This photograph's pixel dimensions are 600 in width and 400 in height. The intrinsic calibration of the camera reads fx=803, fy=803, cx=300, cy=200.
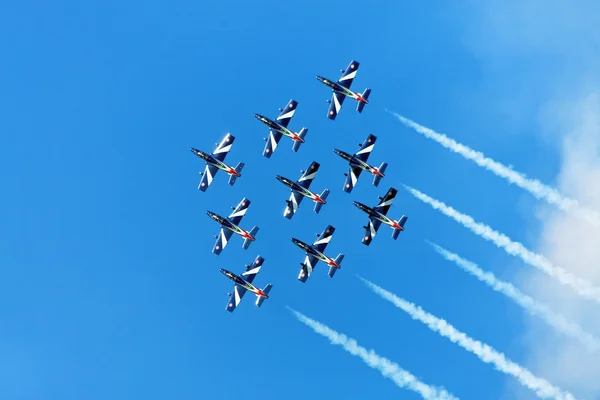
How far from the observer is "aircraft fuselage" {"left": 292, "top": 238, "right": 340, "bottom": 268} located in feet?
396

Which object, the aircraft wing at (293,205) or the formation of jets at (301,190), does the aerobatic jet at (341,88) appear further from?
the aircraft wing at (293,205)

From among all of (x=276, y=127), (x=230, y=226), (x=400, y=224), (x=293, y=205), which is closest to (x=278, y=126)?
(x=276, y=127)

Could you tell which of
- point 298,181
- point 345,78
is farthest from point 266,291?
point 345,78

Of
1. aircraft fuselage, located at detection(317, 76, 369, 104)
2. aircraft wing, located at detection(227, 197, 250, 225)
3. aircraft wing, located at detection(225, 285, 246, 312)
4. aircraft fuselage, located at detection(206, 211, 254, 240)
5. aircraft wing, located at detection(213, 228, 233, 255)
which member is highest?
aircraft fuselage, located at detection(317, 76, 369, 104)

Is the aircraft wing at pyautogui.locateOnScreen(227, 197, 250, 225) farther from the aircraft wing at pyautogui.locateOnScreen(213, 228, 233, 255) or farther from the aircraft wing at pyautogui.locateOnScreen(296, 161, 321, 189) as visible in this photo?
the aircraft wing at pyautogui.locateOnScreen(296, 161, 321, 189)

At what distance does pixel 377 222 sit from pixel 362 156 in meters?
10.2

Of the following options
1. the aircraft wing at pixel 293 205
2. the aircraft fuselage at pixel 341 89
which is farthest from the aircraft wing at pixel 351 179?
the aircraft fuselage at pixel 341 89

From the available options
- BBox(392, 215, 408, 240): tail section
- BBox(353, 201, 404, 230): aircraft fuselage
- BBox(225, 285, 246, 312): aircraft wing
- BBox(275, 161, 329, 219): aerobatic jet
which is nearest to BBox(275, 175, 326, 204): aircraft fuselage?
BBox(275, 161, 329, 219): aerobatic jet

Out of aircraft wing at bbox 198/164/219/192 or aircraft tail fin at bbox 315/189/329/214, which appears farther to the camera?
aircraft wing at bbox 198/164/219/192

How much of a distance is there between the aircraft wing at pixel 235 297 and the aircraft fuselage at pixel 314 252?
11.0 metres

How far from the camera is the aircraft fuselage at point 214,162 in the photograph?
122244mm

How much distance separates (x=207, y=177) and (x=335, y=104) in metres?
22.7

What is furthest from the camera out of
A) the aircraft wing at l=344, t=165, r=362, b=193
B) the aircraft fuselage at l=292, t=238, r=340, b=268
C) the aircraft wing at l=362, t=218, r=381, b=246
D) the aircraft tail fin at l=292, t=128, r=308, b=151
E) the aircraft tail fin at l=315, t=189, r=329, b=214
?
the aircraft wing at l=344, t=165, r=362, b=193

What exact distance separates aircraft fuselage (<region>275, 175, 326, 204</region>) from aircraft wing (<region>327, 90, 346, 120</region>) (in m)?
11.8
